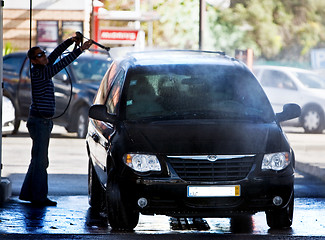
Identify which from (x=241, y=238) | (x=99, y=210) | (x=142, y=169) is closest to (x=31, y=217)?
(x=99, y=210)

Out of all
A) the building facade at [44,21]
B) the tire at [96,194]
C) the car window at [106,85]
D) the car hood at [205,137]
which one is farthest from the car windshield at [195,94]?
the building facade at [44,21]

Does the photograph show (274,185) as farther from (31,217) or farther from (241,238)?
(31,217)

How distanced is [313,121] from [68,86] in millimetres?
6716

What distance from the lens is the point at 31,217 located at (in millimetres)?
9672

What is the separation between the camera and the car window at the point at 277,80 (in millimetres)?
24703

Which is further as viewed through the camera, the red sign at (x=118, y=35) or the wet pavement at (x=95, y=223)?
the red sign at (x=118, y=35)

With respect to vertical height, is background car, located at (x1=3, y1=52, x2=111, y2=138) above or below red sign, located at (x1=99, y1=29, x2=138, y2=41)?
below

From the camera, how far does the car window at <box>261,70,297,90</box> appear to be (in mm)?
24703

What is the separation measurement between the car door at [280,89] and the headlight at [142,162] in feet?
51.9

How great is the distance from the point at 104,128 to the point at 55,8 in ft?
94.4

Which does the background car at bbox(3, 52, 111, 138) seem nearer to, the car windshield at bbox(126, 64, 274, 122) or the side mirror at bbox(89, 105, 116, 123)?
the car windshield at bbox(126, 64, 274, 122)

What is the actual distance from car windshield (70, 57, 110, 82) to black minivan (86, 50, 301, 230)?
1082cm

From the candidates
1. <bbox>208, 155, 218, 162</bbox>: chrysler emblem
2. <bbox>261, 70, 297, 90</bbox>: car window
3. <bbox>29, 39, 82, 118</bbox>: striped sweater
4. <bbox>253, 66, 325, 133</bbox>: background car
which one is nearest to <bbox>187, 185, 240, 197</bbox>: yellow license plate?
<bbox>208, 155, 218, 162</bbox>: chrysler emblem

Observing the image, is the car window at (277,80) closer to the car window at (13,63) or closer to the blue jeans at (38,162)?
the car window at (13,63)
